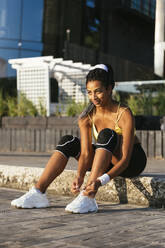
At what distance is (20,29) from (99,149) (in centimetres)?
1598

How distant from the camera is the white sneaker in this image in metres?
2.60

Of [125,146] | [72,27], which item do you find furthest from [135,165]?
[72,27]

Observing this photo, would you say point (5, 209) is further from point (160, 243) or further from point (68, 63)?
point (68, 63)

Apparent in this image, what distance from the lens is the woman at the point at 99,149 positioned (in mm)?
2727

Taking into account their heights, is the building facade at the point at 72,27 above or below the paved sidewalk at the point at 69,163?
above

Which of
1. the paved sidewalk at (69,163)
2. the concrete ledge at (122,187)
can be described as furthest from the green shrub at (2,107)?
the concrete ledge at (122,187)

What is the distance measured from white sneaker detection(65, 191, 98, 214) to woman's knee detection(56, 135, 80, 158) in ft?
1.35

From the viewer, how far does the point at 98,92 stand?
2916 millimetres

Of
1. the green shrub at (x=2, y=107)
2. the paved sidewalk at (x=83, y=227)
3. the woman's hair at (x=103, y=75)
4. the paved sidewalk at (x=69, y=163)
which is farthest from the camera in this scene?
the green shrub at (x=2, y=107)

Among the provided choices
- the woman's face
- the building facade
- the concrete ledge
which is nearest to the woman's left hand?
the concrete ledge

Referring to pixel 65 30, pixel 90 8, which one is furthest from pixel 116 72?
pixel 90 8

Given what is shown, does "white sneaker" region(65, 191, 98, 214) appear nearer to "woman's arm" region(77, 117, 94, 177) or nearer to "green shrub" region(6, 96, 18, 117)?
"woman's arm" region(77, 117, 94, 177)

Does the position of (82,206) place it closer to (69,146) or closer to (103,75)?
(69,146)

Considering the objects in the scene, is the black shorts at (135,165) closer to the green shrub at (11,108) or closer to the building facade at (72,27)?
the green shrub at (11,108)
